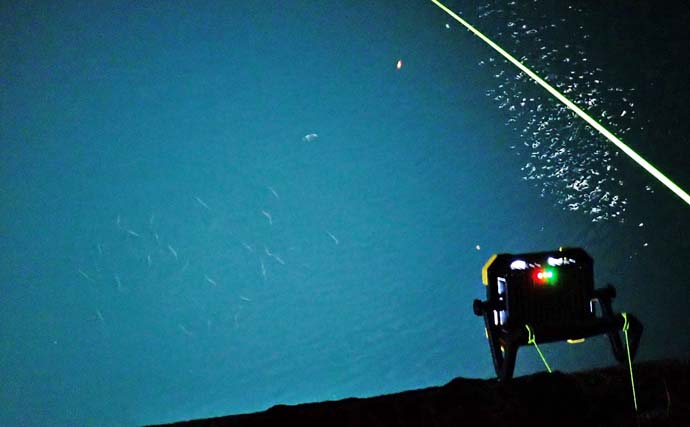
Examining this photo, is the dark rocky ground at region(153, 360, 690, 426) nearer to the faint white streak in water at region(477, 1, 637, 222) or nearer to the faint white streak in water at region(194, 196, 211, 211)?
the faint white streak in water at region(194, 196, 211, 211)

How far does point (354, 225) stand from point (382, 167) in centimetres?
24

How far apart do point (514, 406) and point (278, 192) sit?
96 centimetres

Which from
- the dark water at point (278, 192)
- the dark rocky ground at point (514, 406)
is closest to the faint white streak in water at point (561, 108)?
the dark water at point (278, 192)

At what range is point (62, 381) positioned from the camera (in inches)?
51.8

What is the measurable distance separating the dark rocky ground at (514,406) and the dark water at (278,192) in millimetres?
700

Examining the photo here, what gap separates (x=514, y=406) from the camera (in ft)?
2.55

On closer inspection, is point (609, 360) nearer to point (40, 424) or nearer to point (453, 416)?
point (453, 416)

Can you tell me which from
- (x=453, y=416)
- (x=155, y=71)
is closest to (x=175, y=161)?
(x=155, y=71)

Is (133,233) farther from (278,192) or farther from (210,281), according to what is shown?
(278,192)

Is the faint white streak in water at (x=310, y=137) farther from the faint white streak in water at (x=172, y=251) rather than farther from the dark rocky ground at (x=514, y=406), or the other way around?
the dark rocky ground at (x=514, y=406)

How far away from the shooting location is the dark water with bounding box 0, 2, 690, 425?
1.31 metres

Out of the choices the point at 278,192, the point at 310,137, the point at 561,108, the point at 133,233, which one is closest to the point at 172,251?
the point at 133,233

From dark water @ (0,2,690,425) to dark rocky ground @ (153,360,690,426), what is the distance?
27.6 inches

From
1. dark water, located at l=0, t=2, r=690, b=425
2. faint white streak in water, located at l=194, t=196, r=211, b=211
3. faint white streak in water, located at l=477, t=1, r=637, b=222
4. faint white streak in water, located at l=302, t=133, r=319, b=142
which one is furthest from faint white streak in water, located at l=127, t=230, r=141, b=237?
faint white streak in water, located at l=477, t=1, r=637, b=222
